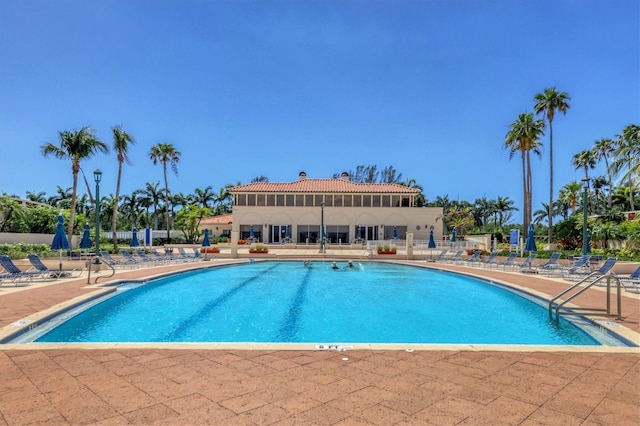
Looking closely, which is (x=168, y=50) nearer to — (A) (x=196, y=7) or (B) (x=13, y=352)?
(A) (x=196, y=7)

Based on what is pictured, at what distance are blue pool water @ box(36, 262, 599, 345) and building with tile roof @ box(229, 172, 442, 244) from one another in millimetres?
23210

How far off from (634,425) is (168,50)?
55.1 feet

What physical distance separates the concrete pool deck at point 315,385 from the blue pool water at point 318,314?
6.44 feet

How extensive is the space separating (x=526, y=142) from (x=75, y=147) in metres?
33.7

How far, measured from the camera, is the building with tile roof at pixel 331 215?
38438mm

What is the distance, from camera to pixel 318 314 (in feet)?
30.3

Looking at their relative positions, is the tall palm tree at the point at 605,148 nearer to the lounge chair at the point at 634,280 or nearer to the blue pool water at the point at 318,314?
the lounge chair at the point at 634,280

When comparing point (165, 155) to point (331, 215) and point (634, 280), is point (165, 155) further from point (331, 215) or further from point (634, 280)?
point (634, 280)

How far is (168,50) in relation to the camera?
14914mm

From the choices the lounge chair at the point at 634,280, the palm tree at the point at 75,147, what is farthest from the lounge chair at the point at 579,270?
the palm tree at the point at 75,147

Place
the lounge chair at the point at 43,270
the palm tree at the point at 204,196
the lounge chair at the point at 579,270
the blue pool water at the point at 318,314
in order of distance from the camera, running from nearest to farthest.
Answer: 1. the blue pool water at the point at 318,314
2. the lounge chair at the point at 43,270
3. the lounge chair at the point at 579,270
4. the palm tree at the point at 204,196

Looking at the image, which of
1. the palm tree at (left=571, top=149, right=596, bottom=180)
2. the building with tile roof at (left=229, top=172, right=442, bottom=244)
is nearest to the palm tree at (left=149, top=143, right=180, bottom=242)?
the building with tile roof at (left=229, top=172, right=442, bottom=244)

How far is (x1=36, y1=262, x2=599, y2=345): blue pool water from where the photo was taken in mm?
7239

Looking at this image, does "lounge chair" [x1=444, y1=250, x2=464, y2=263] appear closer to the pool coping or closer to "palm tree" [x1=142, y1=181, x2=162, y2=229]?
the pool coping
